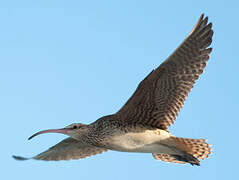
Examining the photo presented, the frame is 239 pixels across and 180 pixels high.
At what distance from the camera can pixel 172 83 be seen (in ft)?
31.3

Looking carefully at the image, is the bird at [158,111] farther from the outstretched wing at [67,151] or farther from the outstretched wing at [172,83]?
the outstretched wing at [67,151]

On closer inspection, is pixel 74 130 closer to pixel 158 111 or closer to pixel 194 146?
pixel 158 111

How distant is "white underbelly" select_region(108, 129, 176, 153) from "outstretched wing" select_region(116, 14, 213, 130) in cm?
29

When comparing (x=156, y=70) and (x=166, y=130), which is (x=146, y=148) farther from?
(x=156, y=70)

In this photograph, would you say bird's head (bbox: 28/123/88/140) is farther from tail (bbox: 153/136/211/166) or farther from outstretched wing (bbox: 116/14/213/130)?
tail (bbox: 153/136/211/166)

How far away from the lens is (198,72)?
9586mm

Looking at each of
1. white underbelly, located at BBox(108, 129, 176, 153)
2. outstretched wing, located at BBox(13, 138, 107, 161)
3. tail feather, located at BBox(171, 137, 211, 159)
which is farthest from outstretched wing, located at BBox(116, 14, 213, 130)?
outstretched wing, located at BBox(13, 138, 107, 161)

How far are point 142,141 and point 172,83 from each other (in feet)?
4.17

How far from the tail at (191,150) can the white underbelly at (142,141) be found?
25 cm

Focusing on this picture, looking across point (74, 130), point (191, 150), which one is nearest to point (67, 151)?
point (74, 130)

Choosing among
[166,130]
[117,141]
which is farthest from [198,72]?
[117,141]

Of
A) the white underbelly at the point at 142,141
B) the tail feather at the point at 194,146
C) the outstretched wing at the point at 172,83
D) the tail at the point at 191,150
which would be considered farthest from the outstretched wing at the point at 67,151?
the tail feather at the point at 194,146

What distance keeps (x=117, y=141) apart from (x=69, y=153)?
2.00m

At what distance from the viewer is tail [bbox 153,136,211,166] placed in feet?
31.9
